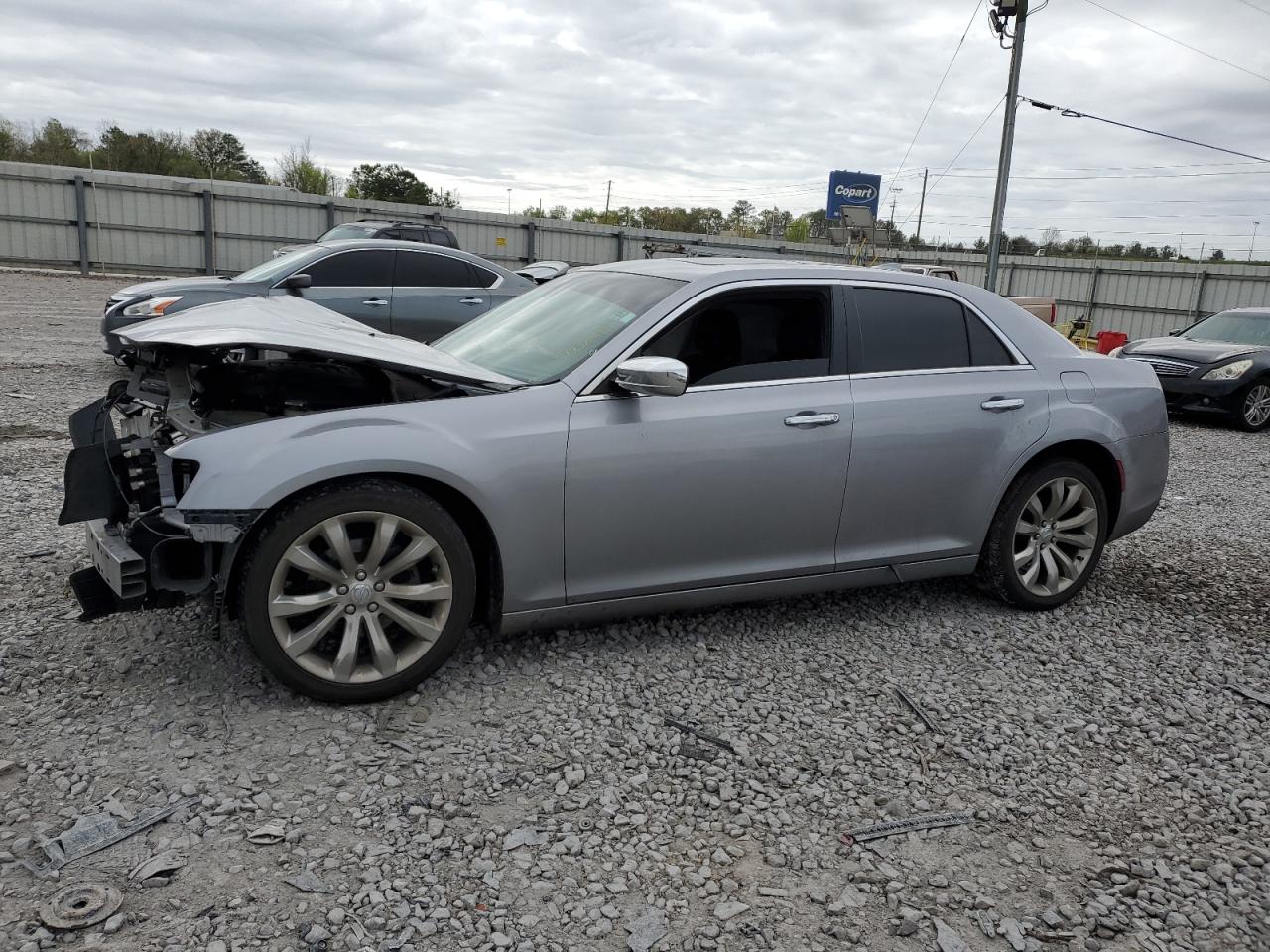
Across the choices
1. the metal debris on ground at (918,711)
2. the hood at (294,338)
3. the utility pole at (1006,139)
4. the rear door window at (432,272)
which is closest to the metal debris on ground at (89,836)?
the hood at (294,338)

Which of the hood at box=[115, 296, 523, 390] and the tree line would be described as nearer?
the hood at box=[115, 296, 523, 390]

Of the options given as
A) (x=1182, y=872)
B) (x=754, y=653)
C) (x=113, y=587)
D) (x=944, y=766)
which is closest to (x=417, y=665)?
(x=113, y=587)

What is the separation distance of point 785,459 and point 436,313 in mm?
6758

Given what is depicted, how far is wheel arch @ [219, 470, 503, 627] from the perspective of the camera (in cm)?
329

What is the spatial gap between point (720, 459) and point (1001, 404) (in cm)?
153

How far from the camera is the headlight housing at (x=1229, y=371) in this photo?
11734mm

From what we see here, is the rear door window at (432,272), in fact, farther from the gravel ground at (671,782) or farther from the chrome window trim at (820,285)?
the chrome window trim at (820,285)

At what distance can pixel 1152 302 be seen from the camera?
25469 mm

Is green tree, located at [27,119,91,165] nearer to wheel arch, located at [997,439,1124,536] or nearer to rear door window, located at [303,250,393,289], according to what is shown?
rear door window, located at [303,250,393,289]

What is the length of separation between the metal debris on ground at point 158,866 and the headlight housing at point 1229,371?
12542 millimetres

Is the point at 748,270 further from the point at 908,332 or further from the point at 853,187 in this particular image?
the point at 853,187

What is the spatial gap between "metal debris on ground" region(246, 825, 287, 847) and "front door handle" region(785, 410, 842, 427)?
2421 millimetres

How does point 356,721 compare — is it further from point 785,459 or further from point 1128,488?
point 1128,488

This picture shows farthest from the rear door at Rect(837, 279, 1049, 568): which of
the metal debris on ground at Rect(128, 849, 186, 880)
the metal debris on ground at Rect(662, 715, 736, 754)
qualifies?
the metal debris on ground at Rect(128, 849, 186, 880)
